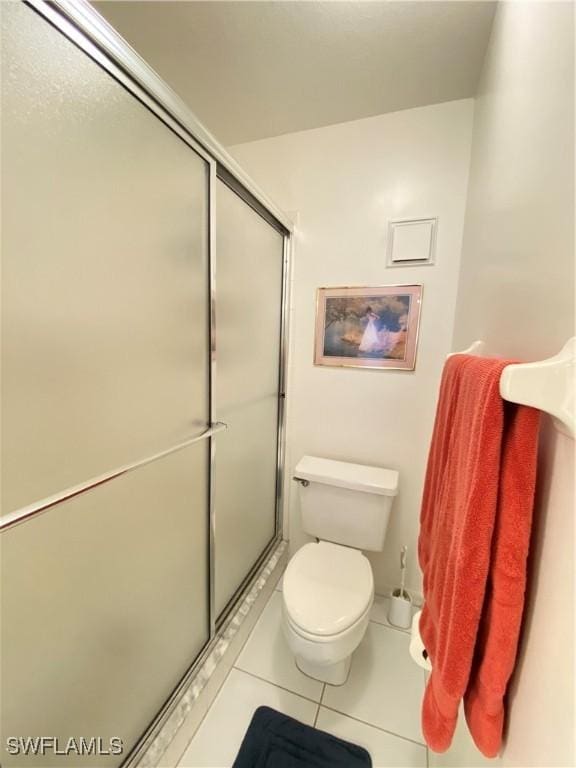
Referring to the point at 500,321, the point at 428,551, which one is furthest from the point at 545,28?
the point at 428,551

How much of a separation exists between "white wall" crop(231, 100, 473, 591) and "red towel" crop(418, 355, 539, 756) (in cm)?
100

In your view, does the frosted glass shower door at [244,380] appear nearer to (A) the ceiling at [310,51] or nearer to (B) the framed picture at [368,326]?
(B) the framed picture at [368,326]

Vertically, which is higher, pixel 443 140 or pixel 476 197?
pixel 443 140

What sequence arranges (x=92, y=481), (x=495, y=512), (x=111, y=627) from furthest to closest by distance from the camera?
(x=111, y=627) < (x=92, y=481) < (x=495, y=512)

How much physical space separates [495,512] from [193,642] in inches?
48.5

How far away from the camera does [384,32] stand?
3.45 feet

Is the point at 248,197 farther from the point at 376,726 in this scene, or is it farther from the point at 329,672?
the point at 376,726

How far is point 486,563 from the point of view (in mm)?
471

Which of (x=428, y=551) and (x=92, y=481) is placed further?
(x=428, y=551)

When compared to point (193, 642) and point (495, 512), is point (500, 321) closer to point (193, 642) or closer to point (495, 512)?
point (495, 512)

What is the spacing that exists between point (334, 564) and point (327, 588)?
137 mm

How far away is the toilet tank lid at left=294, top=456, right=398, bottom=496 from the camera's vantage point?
4.72ft

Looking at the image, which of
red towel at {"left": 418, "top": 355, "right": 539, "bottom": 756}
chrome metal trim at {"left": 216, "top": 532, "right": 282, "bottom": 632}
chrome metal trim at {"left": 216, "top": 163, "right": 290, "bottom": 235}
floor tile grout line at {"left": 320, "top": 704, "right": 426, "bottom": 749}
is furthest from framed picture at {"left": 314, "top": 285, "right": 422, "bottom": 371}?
floor tile grout line at {"left": 320, "top": 704, "right": 426, "bottom": 749}

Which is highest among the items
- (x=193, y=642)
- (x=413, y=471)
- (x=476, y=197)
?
(x=476, y=197)
